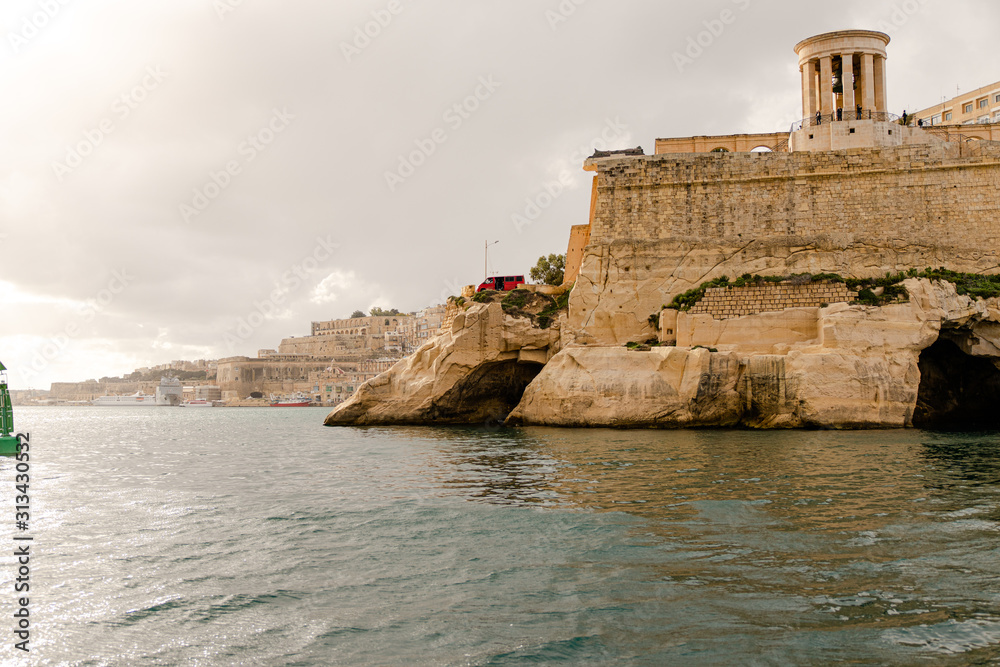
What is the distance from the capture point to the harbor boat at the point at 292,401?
315 feet

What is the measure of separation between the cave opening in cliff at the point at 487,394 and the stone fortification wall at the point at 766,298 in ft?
22.8

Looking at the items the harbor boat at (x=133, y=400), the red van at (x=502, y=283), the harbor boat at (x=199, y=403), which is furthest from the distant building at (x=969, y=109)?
the harbor boat at (x=133, y=400)

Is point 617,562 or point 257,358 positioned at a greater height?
point 257,358

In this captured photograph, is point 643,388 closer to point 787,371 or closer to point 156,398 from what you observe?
point 787,371

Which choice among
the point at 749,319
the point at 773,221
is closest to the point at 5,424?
the point at 749,319

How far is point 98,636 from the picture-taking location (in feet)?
18.0

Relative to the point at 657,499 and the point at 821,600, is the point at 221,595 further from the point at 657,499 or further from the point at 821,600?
the point at 657,499

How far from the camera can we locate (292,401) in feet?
319

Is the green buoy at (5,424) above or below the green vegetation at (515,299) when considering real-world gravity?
below

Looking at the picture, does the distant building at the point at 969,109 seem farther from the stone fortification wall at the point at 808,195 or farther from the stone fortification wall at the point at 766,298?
the stone fortification wall at the point at 766,298

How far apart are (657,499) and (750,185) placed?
2027cm

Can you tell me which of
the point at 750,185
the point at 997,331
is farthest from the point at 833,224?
the point at 997,331

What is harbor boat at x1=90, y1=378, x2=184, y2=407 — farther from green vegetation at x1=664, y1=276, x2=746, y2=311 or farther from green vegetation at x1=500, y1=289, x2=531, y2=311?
green vegetation at x1=664, y1=276, x2=746, y2=311

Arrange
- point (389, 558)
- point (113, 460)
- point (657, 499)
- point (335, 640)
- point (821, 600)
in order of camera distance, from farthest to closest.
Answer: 1. point (113, 460)
2. point (657, 499)
3. point (389, 558)
4. point (821, 600)
5. point (335, 640)
